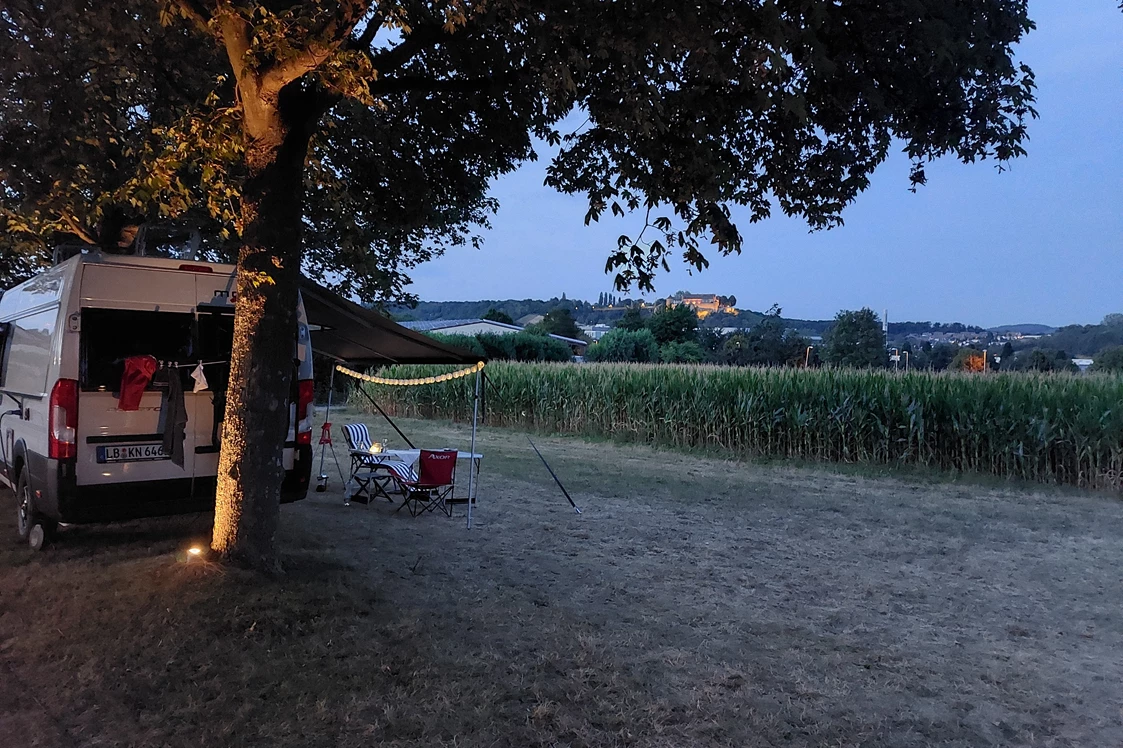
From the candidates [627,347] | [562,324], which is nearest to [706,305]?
[562,324]

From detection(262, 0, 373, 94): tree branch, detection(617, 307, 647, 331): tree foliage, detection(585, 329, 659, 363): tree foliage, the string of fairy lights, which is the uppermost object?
detection(617, 307, 647, 331): tree foliage

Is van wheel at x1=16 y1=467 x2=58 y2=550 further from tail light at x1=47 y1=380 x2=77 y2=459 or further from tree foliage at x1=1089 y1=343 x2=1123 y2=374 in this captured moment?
tree foliage at x1=1089 y1=343 x2=1123 y2=374

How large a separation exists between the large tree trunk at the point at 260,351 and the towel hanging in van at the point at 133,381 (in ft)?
3.51

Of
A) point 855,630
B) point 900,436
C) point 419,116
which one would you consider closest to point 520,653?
point 855,630

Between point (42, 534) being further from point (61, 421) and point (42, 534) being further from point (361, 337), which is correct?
point (361, 337)

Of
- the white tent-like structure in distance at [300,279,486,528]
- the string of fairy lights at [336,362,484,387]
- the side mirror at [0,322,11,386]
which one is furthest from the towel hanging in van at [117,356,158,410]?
the string of fairy lights at [336,362,484,387]

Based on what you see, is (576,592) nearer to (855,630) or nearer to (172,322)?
(855,630)

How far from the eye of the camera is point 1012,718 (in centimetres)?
384

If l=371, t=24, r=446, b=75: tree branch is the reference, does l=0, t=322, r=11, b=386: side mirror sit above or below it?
below

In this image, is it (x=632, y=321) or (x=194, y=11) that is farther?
(x=632, y=321)

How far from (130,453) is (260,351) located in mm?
1640

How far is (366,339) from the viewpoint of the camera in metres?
8.55

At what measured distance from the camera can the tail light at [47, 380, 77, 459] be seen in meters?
5.34

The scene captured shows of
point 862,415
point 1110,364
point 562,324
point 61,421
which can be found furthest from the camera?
point 562,324
